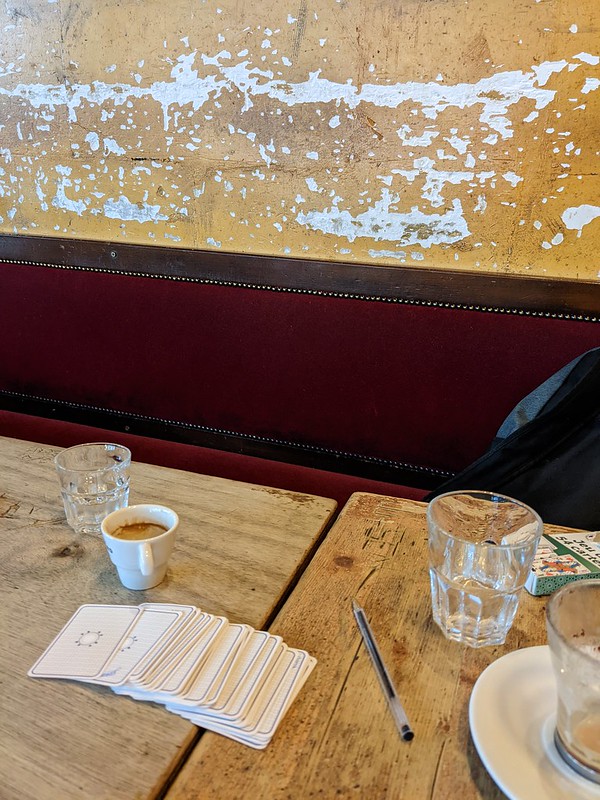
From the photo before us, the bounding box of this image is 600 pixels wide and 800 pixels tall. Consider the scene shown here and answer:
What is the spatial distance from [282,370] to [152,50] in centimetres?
105

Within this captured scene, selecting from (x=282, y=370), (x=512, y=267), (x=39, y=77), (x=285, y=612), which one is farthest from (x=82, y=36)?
(x=285, y=612)

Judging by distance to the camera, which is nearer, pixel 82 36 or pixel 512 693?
pixel 512 693

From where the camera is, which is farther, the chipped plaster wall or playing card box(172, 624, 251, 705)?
the chipped plaster wall

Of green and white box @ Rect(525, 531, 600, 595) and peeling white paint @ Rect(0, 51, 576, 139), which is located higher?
peeling white paint @ Rect(0, 51, 576, 139)

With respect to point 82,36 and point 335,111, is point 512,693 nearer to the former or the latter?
point 335,111


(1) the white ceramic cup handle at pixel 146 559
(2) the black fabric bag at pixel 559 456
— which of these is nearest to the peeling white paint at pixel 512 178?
(2) the black fabric bag at pixel 559 456

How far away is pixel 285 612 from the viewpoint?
0.82 m

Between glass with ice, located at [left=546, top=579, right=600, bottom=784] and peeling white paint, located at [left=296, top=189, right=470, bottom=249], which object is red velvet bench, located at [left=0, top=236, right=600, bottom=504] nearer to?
peeling white paint, located at [left=296, top=189, right=470, bottom=249]

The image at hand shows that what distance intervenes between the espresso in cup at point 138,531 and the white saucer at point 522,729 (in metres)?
0.46

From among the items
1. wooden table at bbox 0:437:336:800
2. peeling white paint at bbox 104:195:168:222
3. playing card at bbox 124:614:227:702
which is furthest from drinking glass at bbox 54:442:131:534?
peeling white paint at bbox 104:195:168:222

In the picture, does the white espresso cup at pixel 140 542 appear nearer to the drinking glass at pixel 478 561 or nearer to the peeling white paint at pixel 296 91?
the drinking glass at pixel 478 561

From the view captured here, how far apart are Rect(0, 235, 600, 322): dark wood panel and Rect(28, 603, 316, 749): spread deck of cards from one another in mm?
1211

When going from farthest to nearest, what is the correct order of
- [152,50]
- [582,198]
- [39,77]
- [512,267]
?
[39,77] < [152,50] < [512,267] < [582,198]

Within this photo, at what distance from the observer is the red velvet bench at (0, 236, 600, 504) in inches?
67.0
